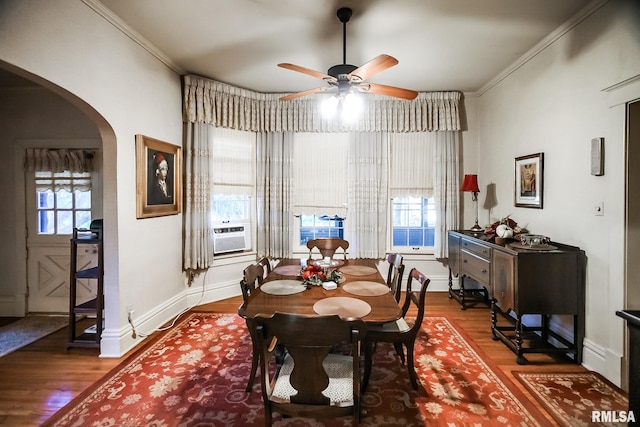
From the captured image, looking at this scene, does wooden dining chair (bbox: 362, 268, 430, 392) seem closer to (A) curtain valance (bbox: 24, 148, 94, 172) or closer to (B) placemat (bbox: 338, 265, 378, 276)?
(B) placemat (bbox: 338, 265, 378, 276)

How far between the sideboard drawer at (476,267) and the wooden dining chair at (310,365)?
7.22 feet

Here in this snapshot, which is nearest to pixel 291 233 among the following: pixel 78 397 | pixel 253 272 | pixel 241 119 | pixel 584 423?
pixel 241 119

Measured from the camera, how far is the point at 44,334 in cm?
312

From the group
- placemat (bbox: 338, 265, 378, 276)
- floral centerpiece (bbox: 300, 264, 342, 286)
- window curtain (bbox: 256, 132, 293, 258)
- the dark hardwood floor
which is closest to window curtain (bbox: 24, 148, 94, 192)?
the dark hardwood floor

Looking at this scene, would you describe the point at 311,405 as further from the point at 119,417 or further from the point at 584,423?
the point at 584,423

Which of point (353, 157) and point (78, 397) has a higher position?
point (353, 157)

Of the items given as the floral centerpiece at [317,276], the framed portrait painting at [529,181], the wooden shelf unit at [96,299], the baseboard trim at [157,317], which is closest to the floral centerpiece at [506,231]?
the framed portrait painting at [529,181]

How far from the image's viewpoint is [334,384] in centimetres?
159

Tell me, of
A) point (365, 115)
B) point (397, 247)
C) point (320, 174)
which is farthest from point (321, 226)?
point (365, 115)

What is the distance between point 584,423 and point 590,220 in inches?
58.7

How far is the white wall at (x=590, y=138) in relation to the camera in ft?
7.25

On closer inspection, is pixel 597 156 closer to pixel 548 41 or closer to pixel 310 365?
pixel 548 41

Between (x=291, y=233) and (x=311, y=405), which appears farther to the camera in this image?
(x=291, y=233)

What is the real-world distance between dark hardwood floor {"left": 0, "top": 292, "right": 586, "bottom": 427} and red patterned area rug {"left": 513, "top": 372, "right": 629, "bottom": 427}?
0.08 m
